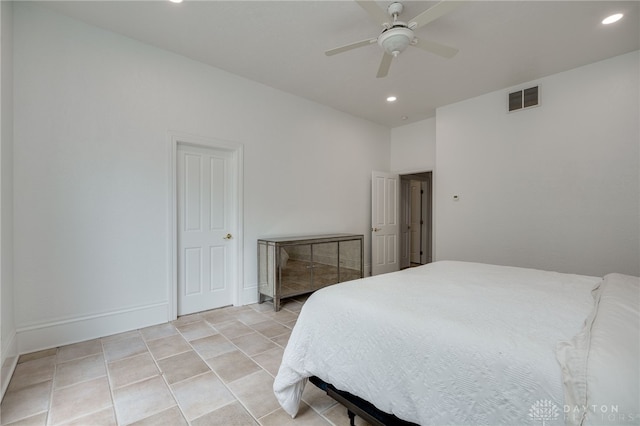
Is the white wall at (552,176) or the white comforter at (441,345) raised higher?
the white wall at (552,176)

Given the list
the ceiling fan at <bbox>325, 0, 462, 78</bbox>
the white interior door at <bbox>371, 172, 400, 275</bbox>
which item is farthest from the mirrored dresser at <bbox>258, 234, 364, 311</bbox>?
the ceiling fan at <bbox>325, 0, 462, 78</bbox>

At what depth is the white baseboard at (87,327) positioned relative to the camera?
2469mm

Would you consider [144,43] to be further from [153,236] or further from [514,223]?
[514,223]

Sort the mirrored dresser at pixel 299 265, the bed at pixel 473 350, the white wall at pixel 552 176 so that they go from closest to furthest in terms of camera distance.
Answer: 1. the bed at pixel 473 350
2. the white wall at pixel 552 176
3. the mirrored dresser at pixel 299 265

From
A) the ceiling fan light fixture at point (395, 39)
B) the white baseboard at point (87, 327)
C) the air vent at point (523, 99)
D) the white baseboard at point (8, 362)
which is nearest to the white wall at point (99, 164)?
the white baseboard at point (87, 327)

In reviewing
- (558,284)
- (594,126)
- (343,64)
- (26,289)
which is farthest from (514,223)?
(26,289)

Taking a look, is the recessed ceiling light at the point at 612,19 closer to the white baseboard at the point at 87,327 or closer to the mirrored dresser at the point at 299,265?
the mirrored dresser at the point at 299,265

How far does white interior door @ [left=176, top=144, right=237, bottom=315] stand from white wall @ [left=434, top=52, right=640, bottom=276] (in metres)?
3.43

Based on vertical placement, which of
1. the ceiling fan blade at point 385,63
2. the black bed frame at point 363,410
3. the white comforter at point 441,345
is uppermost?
the ceiling fan blade at point 385,63

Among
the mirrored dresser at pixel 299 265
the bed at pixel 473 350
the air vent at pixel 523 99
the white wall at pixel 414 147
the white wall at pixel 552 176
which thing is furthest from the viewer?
the white wall at pixel 414 147

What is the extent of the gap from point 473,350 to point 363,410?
69 cm

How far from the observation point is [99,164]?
2.80 meters

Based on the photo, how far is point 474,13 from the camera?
251cm

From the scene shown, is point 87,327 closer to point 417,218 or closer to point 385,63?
point 385,63
